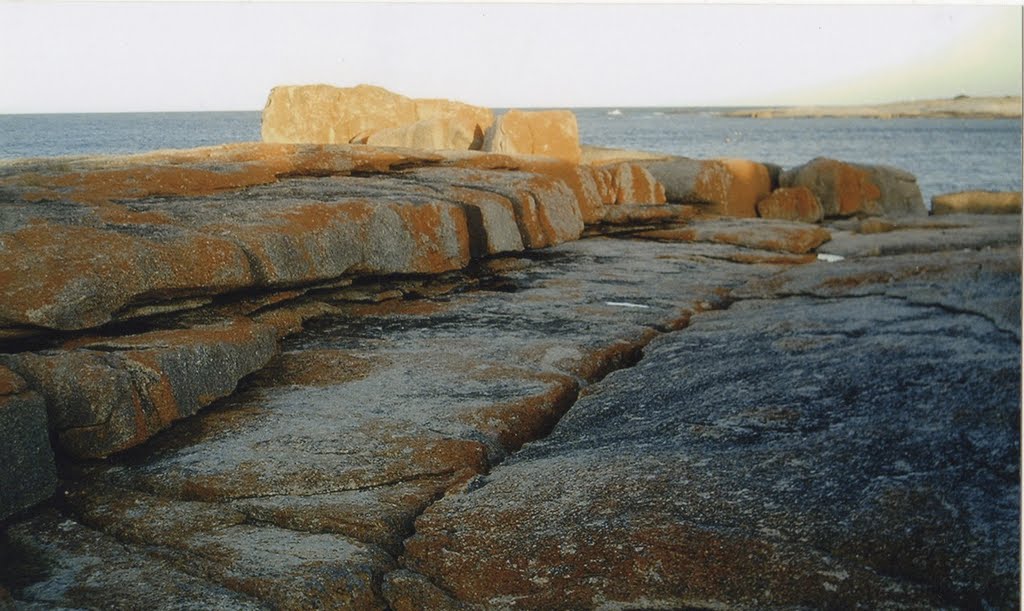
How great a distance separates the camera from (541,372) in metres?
5.22

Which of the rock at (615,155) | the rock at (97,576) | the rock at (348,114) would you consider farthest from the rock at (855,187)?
the rock at (97,576)

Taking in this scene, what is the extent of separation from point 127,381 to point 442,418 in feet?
4.67

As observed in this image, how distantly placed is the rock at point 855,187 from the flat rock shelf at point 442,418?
9.77 metres

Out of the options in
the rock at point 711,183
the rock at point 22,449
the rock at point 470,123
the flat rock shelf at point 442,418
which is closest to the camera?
the flat rock shelf at point 442,418

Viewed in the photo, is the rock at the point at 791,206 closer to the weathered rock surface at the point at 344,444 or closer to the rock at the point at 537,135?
the rock at the point at 537,135

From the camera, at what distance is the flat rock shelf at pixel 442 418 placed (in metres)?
2.99

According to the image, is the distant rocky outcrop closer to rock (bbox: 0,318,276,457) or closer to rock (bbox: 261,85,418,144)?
rock (bbox: 0,318,276,457)

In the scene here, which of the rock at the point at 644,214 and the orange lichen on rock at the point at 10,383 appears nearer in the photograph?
the orange lichen on rock at the point at 10,383

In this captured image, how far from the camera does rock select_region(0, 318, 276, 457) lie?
13.3 ft

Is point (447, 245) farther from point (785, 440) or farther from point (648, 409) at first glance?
point (785, 440)

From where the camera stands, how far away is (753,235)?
11055mm

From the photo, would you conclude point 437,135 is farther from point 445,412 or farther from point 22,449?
point 22,449

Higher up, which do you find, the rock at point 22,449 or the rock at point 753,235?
the rock at point 22,449

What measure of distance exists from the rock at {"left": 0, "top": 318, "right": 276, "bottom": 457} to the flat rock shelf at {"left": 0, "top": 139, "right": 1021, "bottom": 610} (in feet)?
0.04
